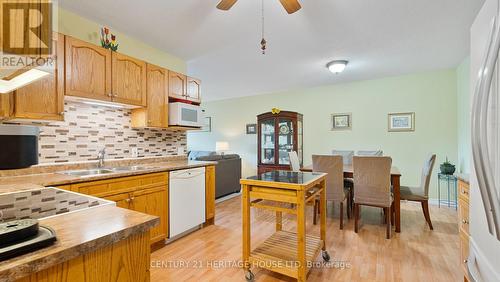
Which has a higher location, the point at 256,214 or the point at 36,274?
the point at 36,274

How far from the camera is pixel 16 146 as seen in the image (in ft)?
2.15

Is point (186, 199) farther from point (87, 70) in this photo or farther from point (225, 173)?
point (225, 173)

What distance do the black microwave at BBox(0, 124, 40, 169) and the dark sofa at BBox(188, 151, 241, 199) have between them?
132 inches

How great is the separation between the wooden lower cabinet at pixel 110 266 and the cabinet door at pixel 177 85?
240 cm

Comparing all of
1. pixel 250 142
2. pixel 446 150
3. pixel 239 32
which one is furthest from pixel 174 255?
pixel 446 150

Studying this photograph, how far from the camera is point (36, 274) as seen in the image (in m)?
0.55

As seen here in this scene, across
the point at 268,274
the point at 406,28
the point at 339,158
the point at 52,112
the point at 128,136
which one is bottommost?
the point at 268,274

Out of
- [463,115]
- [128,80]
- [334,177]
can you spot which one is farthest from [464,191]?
[128,80]

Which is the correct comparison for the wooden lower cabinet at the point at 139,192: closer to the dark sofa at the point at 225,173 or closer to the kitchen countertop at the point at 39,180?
the kitchen countertop at the point at 39,180

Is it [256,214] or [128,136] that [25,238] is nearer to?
[128,136]

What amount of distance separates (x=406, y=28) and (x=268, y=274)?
288cm

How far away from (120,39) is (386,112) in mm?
4491

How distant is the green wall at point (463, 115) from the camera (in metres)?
3.18

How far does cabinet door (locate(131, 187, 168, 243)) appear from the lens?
213 centimetres
